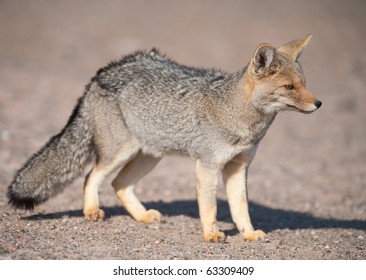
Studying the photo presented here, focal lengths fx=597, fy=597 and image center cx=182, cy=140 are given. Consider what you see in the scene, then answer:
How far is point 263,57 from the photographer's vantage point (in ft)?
25.7

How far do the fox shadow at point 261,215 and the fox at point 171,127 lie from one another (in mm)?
725

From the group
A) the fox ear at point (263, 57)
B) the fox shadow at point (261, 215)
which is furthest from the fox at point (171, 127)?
the fox shadow at point (261, 215)

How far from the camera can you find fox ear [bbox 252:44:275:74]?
25.3 feet

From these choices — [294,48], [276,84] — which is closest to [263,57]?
[276,84]

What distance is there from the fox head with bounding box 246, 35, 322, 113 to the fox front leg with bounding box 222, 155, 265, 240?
103 cm

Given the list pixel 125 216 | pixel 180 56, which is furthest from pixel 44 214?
pixel 180 56

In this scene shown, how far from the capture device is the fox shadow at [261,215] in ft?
32.4

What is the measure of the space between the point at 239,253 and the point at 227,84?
2420mm

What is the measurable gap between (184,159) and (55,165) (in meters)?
6.22

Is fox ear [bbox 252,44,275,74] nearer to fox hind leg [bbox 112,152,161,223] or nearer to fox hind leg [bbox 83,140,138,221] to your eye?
fox hind leg [bbox 83,140,138,221]

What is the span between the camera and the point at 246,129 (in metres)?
8.27

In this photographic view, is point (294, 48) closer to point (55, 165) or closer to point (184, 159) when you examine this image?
point (55, 165)

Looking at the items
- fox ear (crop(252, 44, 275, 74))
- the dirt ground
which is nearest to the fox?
fox ear (crop(252, 44, 275, 74))

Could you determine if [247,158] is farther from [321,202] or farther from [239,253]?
[321,202]
